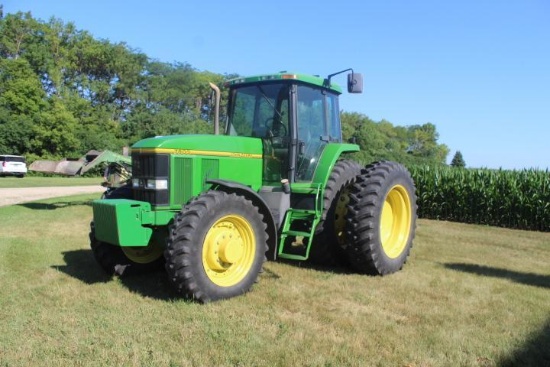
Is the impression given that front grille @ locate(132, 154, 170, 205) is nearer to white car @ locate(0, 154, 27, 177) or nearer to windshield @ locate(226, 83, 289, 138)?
windshield @ locate(226, 83, 289, 138)

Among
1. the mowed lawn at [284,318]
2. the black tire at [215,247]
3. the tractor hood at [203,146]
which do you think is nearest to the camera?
the mowed lawn at [284,318]

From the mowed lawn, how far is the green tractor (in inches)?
11.6

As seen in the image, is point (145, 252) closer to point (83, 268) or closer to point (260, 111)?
point (83, 268)

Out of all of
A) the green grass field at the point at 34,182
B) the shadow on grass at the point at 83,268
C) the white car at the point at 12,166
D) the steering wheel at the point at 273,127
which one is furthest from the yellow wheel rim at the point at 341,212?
the white car at the point at 12,166

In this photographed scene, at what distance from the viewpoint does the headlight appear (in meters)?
5.13

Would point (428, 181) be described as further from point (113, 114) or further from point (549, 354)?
point (113, 114)

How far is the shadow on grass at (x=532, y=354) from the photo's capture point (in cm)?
366

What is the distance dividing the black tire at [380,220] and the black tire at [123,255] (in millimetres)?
2339

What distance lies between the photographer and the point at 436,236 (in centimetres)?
1040

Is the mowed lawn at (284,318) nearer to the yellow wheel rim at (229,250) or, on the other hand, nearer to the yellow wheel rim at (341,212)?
the yellow wheel rim at (229,250)

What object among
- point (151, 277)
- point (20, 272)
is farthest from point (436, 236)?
point (20, 272)

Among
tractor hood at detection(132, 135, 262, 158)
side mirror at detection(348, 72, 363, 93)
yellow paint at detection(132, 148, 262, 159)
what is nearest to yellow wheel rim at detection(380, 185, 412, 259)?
side mirror at detection(348, 72, 363, 93)

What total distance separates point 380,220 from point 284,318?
7.37 ft

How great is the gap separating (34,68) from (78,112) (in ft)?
22.5
